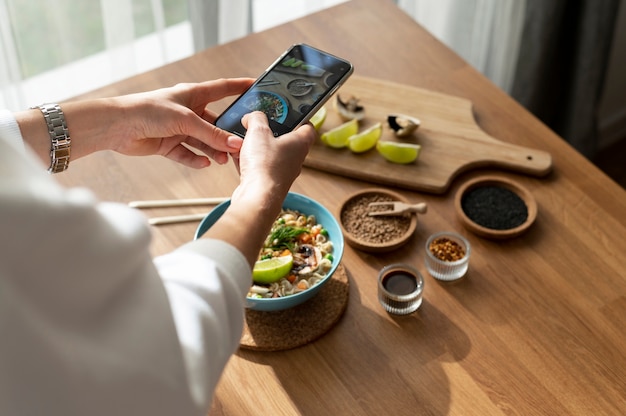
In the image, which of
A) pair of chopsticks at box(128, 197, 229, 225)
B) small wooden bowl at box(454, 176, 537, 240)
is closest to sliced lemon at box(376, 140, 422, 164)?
small wooden bowl at box(454, 176, 537, 240)

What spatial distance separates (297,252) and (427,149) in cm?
40

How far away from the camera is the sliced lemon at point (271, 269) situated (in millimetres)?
1314

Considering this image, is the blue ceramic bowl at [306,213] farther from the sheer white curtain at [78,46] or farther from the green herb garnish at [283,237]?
the sheer white curtain at [78,46]

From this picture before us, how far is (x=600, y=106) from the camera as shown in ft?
10.1

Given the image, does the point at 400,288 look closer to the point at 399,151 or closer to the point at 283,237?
the point at 283,237

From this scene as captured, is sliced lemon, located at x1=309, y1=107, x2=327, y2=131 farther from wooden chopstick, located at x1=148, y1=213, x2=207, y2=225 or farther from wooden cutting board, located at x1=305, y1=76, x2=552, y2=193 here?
wooden chopstick, located at x1=148, y1=213, x2=207, y2=225

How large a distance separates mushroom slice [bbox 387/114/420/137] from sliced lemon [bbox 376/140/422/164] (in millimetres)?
40

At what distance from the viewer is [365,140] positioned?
5.28 ft

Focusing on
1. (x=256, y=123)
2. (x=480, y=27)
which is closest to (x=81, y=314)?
(x=256, y=123)

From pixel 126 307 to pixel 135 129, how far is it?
0.61m

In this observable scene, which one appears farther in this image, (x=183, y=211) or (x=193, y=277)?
(x=183, y=211)

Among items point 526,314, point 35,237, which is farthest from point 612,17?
point 35,237

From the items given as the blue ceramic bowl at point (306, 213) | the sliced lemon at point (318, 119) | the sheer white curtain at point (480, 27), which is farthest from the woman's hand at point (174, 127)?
the sheer white curtain at point (480, 27)

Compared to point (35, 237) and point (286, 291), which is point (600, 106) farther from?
point (35, 237)
